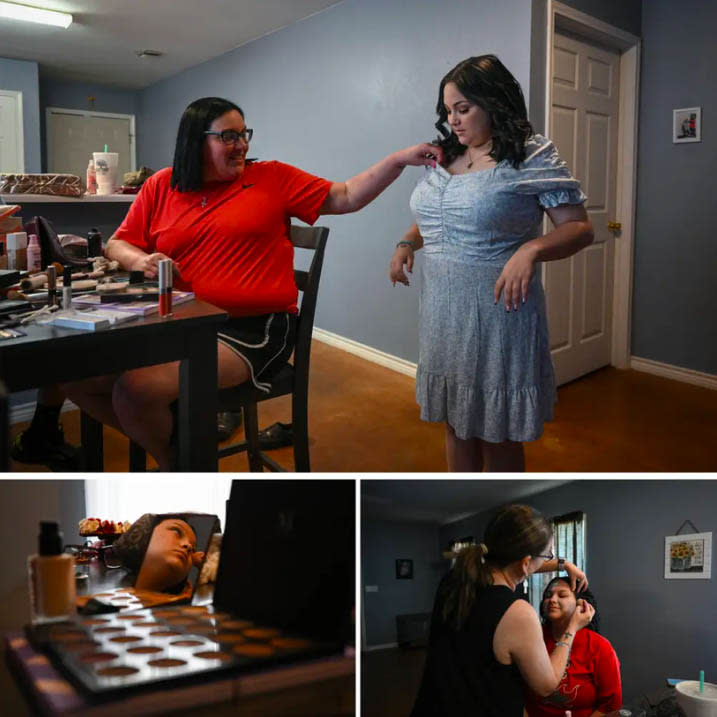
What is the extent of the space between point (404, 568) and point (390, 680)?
126 millimetres

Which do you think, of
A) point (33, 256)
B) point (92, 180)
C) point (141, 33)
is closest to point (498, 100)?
point (33, 256)

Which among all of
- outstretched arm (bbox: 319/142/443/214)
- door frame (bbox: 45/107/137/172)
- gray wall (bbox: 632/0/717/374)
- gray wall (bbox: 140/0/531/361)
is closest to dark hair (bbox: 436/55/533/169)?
outstretched arm (bbox: 319/142/443/214)

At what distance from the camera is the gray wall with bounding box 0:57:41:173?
23.2 feet

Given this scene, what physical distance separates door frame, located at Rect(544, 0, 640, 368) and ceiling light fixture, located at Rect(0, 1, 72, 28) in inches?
145

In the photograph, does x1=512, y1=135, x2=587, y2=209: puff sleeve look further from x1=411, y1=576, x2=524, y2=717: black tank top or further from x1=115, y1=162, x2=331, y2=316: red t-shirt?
x1=411, y1=576, x2=524, y2=717: black tank top

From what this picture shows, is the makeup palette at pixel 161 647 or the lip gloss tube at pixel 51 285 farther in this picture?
the lip gloss tube at pixel 51 285

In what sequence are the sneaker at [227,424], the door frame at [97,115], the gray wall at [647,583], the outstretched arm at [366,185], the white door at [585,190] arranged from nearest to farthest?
the gray wall at [647,583], the outstretched arm at [366,185], the sneaker at [227,424], the white door at [585,190], the door frame at [97,115]

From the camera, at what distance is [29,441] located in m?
2.49

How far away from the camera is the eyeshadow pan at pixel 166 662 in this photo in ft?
2.66

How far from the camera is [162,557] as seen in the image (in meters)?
0.88

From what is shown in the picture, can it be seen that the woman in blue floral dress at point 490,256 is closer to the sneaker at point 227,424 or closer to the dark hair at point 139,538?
the dark hair at point 139,538

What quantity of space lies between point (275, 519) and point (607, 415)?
2791 mm

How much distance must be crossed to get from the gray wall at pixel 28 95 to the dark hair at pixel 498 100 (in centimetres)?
670

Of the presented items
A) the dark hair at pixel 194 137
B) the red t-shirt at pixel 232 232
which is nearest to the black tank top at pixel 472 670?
the red t-shirt at pixel 232 232
